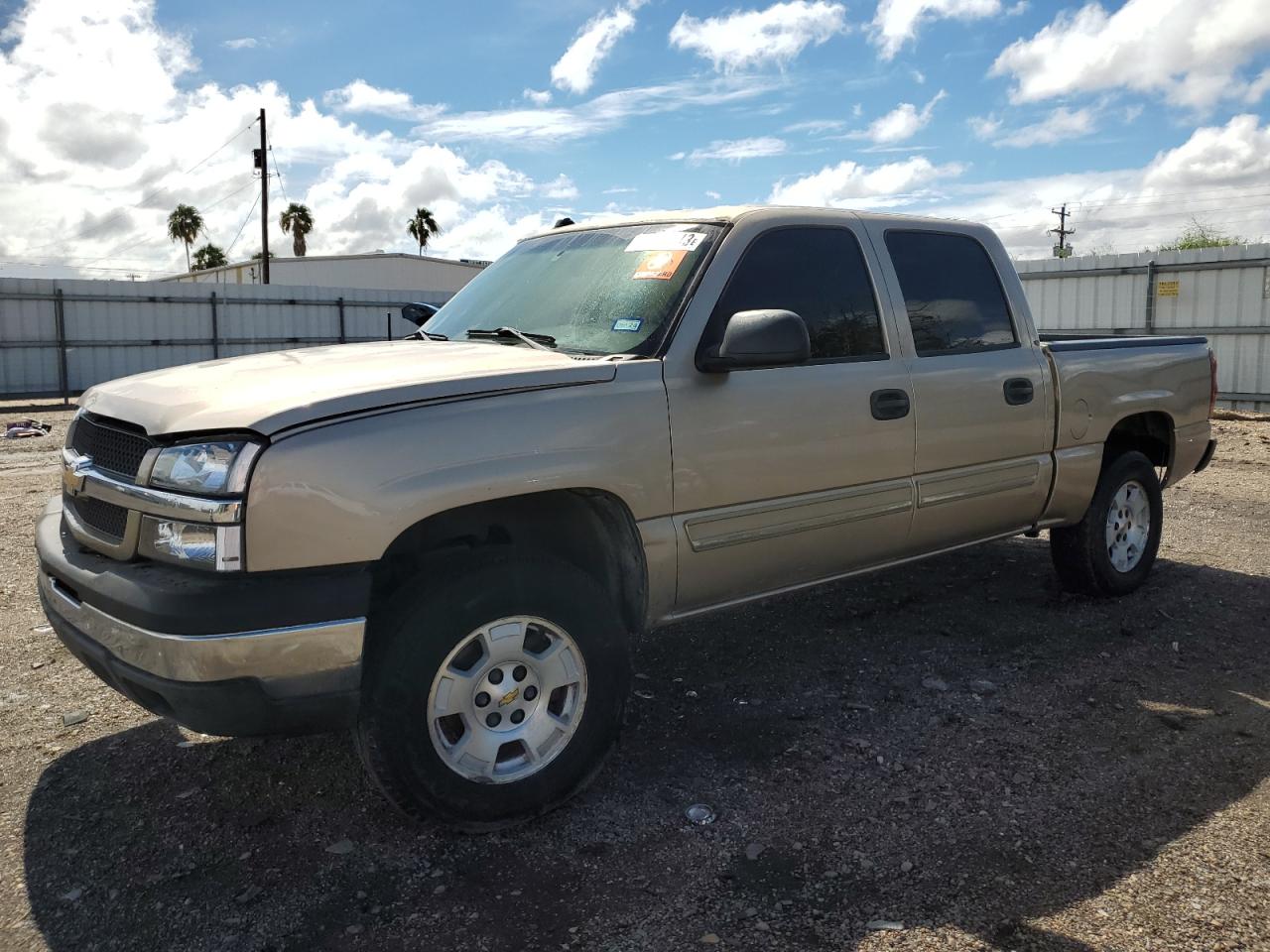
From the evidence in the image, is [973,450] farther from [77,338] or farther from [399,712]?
[77,338]

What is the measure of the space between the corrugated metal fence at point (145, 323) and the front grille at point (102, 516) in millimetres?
16793

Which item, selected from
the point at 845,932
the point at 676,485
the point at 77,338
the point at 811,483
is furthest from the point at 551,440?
the point at 77,338

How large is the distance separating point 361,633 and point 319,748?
1.21 m

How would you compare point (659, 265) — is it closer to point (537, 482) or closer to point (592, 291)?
point (592, 291)

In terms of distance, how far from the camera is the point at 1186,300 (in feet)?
52.7

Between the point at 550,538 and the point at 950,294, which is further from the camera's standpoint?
the point at 950,294

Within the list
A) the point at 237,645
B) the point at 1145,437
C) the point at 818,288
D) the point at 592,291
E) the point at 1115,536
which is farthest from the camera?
the point at 1145,437

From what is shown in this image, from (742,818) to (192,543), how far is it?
181 centimetres

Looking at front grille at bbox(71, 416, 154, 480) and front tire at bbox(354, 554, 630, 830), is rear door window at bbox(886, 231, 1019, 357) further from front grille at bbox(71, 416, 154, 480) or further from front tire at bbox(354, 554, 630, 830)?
front grille at bbox(71, 416, 154, 480)

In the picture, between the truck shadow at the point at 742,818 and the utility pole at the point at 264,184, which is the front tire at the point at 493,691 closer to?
the truck shadow at the point at 742,818

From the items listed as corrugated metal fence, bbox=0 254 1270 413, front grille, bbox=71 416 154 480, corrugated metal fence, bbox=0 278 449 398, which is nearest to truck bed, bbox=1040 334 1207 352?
front grille, bbox=71 416 154 480

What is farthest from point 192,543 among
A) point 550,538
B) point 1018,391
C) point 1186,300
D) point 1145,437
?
point 1186,300

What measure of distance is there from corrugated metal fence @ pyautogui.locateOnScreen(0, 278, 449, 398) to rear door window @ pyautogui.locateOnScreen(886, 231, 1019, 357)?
52.9ft

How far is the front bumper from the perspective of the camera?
2602 millimetres
